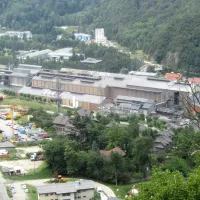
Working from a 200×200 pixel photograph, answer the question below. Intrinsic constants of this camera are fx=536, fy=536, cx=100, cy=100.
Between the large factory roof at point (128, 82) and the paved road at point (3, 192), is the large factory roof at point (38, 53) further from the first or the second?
the paved road at point (3, 192)

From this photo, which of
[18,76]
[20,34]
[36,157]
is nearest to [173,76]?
[18,76]

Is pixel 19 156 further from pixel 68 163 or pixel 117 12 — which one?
pixel 117 12

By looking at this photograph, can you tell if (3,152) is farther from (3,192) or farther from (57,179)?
(3,192)

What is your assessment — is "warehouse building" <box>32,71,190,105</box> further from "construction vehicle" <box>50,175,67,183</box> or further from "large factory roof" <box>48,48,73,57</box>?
"construction vehicle" <box>50,175,67,183</box>

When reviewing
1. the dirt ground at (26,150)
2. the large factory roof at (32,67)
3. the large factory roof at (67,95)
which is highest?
the large factory roof at (32,67)

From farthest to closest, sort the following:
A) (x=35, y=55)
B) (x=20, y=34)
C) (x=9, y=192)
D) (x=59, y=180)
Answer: (x=20, y=34), (x=35, y=55), (x=59, y=180), (x=9, y=192)

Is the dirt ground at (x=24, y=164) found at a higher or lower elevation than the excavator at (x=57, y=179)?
higher

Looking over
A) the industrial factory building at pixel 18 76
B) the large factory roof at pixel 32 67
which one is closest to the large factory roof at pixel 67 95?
the industrial factory building at pixel 18 76
